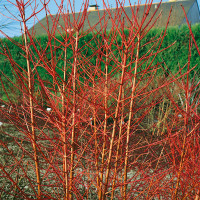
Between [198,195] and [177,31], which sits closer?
[198,195]

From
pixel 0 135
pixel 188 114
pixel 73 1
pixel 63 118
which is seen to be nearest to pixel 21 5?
pixel 73 1

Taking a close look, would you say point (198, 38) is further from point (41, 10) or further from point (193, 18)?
point (193, 18)

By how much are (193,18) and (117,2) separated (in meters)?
21.9

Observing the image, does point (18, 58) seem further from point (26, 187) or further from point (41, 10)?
point (41, 10)

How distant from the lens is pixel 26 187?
310 cm

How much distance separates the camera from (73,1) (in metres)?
1.73

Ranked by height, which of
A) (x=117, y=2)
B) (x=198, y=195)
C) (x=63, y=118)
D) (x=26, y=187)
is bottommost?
(x=26, y=187)

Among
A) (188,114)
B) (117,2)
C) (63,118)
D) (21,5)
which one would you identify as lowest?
(188,114)

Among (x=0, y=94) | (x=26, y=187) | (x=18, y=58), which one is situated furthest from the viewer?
(x=18, y=58)

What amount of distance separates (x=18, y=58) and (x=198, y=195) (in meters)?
10.6

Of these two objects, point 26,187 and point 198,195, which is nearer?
point 198,195

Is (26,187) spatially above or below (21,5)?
below

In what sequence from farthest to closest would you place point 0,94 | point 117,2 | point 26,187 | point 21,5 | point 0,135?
point 0,94
point 0,135
point 26,187
point 21,5
point 117,2

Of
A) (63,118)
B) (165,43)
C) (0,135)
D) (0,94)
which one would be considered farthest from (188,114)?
(0,94)
